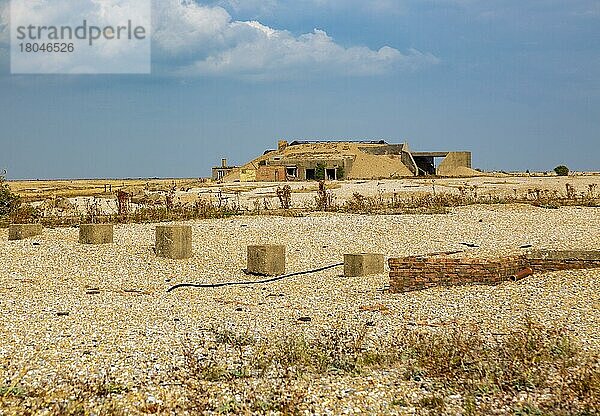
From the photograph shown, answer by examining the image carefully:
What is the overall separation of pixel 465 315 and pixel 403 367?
2185mm

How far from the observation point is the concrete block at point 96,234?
15.5 meters

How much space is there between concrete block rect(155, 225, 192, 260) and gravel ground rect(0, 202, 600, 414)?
9.4 inches

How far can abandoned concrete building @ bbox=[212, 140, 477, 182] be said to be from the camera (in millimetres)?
54094

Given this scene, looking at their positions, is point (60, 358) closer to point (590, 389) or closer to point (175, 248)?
point (590, 389)

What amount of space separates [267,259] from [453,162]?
4539 centimetres

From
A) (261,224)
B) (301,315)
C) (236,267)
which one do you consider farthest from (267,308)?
(261,224)

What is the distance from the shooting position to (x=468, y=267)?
10312mm

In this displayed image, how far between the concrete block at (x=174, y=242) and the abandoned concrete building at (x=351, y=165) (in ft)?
125

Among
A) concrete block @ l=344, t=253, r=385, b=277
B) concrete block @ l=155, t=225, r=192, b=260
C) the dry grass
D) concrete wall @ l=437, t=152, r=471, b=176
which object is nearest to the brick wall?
concrete block @ l=344, t=253, r=385, b=277

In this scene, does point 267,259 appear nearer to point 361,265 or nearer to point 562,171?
point 361,265

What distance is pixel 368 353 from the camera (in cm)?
702

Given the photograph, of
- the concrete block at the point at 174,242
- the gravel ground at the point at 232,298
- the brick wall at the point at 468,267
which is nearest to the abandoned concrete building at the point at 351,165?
the gravel ground at the point at 232,298

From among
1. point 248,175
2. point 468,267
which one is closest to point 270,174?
point 248,175

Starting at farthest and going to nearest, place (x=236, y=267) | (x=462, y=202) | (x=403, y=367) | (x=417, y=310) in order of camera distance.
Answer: (x=462, y=202), (x=236, y=267), (x=417, y=310), (x=403, y=367)
